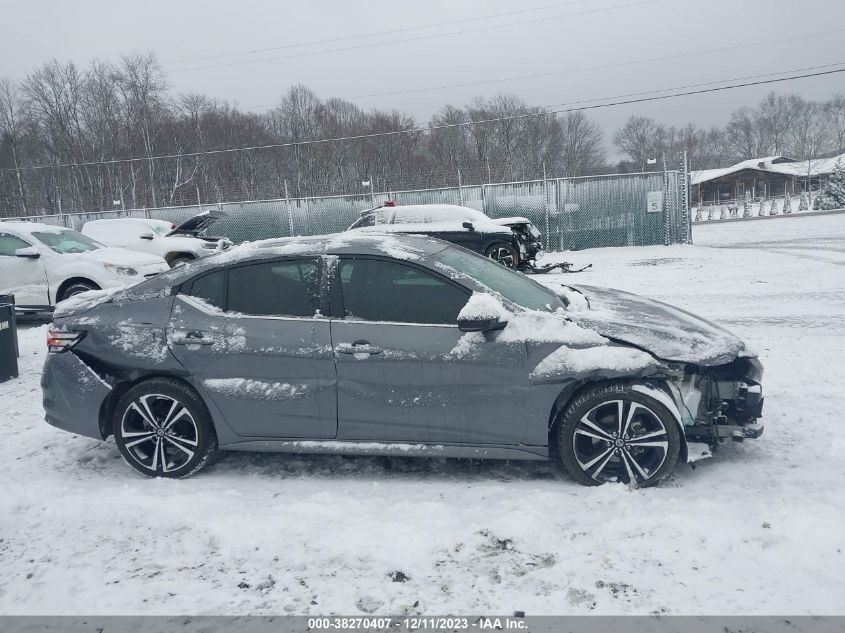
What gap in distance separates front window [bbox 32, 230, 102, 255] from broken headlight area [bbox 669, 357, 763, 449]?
943 cm

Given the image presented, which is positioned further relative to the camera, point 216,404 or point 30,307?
point 30,307

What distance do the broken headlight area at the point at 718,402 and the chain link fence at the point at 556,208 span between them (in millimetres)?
15314

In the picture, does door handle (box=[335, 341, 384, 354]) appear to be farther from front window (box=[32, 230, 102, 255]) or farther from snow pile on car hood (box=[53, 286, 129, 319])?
front window (box=[32, 230, 102, 255])

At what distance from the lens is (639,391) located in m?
3.57

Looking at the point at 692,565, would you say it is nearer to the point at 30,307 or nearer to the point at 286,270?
the point at 286,270

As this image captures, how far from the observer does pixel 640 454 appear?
3643mm

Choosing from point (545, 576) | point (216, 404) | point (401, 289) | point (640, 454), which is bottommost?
point (545, 576)

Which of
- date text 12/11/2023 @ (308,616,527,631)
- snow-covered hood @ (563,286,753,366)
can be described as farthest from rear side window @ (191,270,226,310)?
snow-covered hood @ (563,286,753,366)

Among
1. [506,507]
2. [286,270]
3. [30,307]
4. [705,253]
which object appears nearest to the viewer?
[506,507]

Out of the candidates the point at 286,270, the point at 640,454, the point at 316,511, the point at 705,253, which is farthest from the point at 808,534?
the point at 705,253

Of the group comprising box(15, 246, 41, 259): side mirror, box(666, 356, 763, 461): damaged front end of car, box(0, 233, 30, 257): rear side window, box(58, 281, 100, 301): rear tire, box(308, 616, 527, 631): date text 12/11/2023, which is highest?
box(0, 233, 30, 257): rear side window

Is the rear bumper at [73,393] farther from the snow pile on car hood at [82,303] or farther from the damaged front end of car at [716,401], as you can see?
the damaged front end of car at [716,401]

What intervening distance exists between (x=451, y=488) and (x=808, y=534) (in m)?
1.91

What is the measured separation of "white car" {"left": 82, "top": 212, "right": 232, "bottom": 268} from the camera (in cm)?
1355
